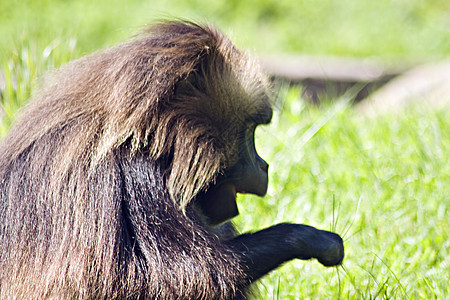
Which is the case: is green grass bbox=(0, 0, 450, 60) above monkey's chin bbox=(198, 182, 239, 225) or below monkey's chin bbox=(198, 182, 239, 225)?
below

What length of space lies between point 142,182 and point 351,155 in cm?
274

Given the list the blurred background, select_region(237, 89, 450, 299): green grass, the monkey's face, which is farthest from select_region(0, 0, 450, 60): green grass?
the monkey's face

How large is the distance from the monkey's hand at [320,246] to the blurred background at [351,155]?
1.37 feet

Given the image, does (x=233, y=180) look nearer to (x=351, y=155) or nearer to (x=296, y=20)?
(x=351, y=155)

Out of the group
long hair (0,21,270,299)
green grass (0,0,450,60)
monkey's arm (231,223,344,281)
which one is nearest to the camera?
long hair (0,21,270,299)

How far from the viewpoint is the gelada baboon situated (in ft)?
8.23

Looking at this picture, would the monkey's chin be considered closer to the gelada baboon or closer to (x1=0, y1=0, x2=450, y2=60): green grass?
the gelada baboon

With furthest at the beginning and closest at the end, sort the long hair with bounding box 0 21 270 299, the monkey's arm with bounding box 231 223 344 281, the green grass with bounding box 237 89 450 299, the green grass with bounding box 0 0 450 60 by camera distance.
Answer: the green grass with bounding box 0 0 450 60, the green grass with bounding box 237 89 450 299, the monkey's arm with bounding box 231 223 344 281, the long hair with bounding box 0 21 270 299

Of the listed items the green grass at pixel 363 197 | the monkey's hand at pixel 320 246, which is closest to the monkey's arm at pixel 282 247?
the monkey's hand at pixel 320 246

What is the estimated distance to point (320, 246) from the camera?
9.61ft

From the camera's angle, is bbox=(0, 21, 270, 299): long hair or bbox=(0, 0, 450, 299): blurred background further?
bbox=(0, 0, 450, 299): blurred background

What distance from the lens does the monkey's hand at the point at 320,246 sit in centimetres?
290

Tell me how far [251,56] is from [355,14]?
7254 mm

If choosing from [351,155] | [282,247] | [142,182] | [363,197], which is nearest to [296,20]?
[351,155]
